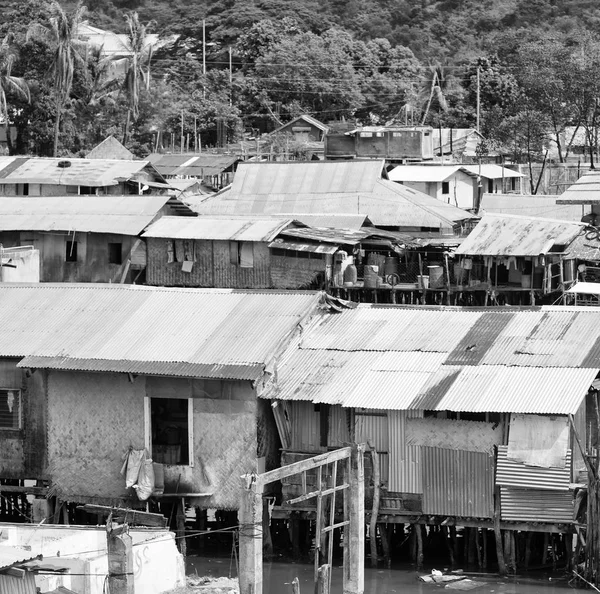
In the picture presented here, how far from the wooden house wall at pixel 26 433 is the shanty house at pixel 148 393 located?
0.05ft

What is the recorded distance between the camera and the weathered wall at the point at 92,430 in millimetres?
21500

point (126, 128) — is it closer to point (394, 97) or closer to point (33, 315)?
point (394, 97)

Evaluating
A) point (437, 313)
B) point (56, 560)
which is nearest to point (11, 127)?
point (437, 313)

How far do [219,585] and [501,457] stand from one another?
417 cm

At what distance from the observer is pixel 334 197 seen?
40.3 m

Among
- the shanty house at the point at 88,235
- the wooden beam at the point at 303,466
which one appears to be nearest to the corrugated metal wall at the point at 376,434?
the wooden beam at the point at 303,466

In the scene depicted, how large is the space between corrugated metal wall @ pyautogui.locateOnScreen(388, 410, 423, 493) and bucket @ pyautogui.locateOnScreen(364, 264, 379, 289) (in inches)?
500

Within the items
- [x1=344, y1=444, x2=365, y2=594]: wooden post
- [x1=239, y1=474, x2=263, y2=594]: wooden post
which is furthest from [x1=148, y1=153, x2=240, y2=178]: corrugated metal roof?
[x1=239, y1=474, x2=263, y2=594]: wooden post

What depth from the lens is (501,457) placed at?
65.3 ft

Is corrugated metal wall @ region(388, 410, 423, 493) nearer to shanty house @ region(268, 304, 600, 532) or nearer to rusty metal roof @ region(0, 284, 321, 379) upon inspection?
shanty house @ region(268, 304, 600, 532)

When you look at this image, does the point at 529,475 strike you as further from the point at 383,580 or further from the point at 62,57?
the point at 62,57

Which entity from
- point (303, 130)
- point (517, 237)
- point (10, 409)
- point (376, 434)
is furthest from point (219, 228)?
point (303, 130)

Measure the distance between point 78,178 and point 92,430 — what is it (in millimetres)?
21984

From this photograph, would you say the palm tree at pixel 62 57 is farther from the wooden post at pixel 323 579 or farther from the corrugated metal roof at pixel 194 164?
the wooden post at pixel 323 579
